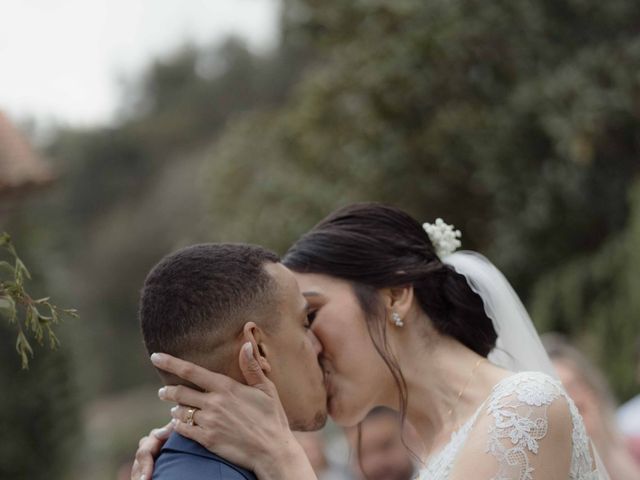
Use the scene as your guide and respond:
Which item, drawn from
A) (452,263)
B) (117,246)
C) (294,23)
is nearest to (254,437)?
(452,263)

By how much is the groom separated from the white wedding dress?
62 cm

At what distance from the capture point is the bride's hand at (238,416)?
2.46 meters

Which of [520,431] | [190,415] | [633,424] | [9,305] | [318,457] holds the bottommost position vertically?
[633,424]

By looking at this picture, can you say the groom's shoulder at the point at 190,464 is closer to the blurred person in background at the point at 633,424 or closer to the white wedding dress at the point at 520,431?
the white wedding dress at the point at 520,431

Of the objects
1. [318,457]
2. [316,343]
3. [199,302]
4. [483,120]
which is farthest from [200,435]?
[483,120]

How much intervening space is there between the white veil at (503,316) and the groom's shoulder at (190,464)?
1.16 meters

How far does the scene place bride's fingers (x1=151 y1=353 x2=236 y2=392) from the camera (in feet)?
8.01

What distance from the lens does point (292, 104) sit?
14.7 m

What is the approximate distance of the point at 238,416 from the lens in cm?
252

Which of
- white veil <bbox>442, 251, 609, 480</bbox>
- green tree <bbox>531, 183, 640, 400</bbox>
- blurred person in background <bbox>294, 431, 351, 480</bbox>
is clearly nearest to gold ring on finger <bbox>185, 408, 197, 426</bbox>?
white veil <bbox>442, 251, 609, 480</bbox>

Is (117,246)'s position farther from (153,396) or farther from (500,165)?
(500,165)

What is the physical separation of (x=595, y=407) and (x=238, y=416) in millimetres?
3196

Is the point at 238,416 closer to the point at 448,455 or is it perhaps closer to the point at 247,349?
the point at 247,349

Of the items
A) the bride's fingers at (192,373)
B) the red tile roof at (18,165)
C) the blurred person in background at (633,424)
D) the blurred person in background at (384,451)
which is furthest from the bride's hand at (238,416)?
the red tile roof at (18,165)
